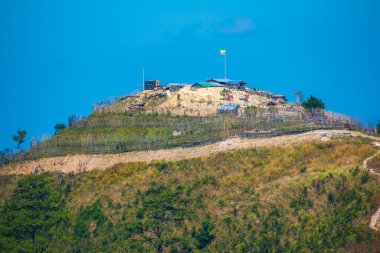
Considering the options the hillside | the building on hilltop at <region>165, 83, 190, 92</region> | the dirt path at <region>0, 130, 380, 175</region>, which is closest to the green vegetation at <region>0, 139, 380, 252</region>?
the dirt path at <region>0, 130, 380, 175</region>

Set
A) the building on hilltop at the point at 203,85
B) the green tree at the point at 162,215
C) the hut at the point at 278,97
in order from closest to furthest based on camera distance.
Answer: the green tree at the point at 162,215
the hut at the point at 278,97
the building on hilltop at the point at 203,85

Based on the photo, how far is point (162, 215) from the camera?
66125 mm

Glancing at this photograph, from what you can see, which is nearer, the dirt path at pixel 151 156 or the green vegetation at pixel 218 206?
the green vegetation at pixel 218 206

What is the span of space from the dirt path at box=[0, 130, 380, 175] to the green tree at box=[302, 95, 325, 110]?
15959mm

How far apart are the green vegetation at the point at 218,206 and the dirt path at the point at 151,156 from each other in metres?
1.51

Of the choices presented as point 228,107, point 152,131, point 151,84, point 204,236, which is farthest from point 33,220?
point 151,84

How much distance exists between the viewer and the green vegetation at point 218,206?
60469mm

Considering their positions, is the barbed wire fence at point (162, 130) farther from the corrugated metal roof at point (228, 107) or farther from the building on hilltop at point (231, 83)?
the building on hilltop at point (231, 83)

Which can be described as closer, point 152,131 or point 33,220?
point 33,220

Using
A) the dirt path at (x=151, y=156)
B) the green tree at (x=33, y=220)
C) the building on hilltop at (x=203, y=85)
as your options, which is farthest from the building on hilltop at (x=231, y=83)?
the green tree at (x=33, y=220)

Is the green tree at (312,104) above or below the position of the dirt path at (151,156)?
above

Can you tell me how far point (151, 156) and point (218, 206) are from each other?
1402 cm

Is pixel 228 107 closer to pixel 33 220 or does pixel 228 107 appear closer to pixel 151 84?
pixel 151 84

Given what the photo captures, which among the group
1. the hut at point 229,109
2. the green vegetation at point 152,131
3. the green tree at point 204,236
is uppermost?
the hut at point 229,109
